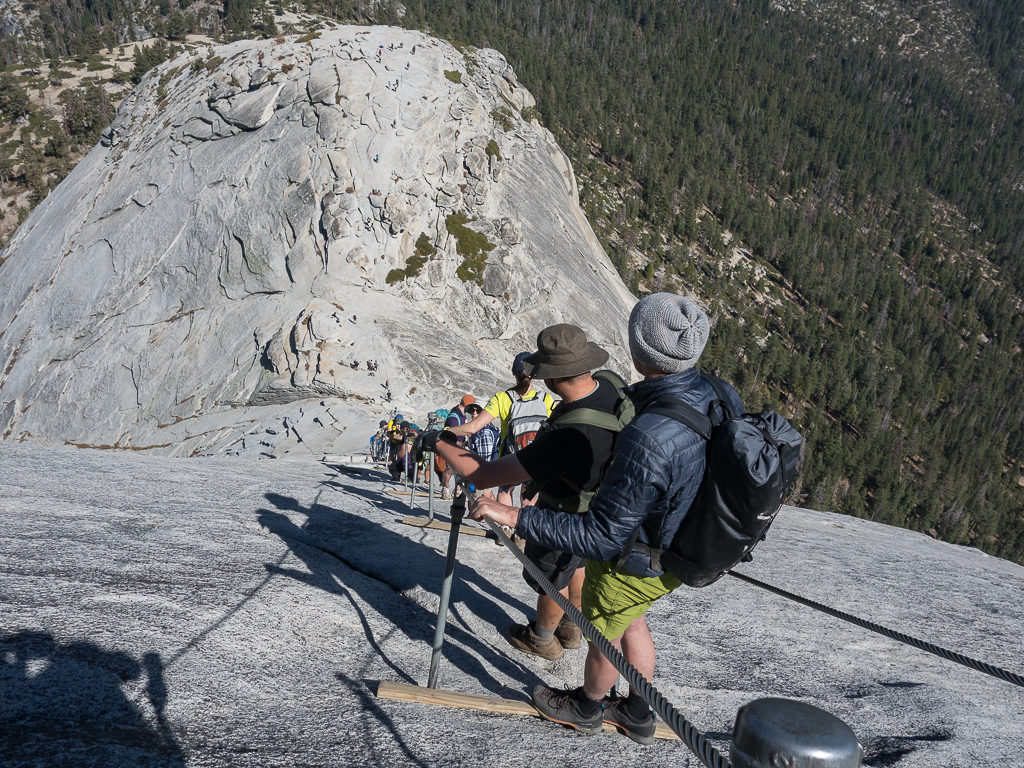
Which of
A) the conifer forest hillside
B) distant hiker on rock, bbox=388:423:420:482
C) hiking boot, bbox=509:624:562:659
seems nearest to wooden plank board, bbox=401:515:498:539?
distant hiker on rock, bbox=388:423:420:482

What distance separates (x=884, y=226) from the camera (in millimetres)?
155375

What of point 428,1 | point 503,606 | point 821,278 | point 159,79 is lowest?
point 821,278

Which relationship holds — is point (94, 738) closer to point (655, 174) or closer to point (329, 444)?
point (329, 444)

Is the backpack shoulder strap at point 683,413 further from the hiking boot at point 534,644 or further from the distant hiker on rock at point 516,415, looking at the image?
the distant hiker on rock at point 516,415

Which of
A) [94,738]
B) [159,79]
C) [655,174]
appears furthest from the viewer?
[655,174]

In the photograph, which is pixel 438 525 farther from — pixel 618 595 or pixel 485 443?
pixel 618 595

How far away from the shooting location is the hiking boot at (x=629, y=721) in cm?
362

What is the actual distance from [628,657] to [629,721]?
0.51 m

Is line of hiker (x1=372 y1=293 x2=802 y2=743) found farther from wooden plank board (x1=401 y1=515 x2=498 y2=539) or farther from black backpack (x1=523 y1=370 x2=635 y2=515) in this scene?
wooden plank board (x1=401 y1=515 x2=498 y2=539)

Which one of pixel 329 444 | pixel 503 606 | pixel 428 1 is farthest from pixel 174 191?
pixel 428 1

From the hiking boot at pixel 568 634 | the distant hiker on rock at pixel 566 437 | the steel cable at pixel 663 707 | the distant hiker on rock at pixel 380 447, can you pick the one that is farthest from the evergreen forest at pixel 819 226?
the steel cable at pixel 663 707

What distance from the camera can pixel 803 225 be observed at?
126 meters

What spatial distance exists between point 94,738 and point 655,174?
11084 centimetres

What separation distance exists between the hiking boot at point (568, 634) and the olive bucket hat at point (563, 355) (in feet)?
7.06
